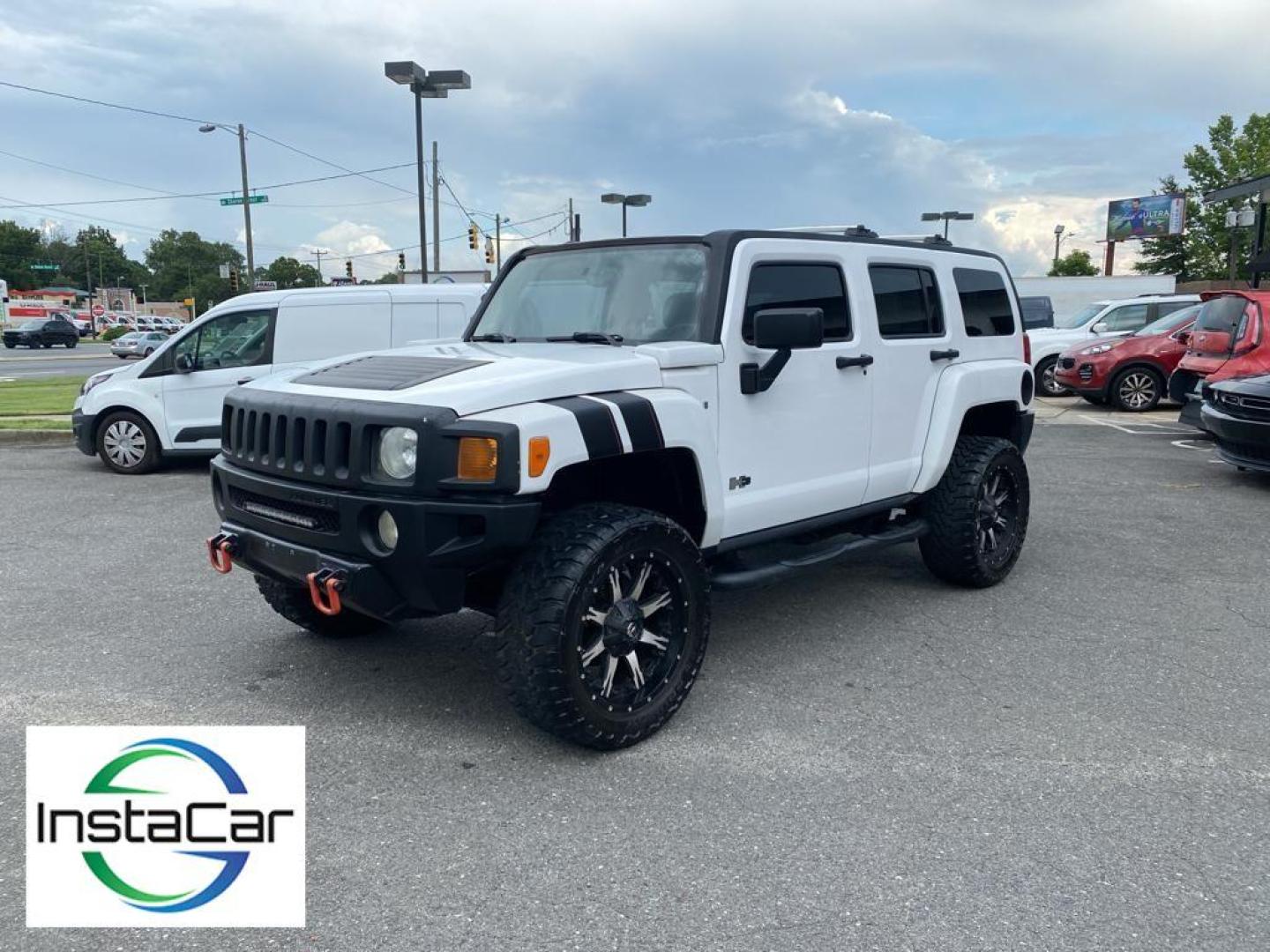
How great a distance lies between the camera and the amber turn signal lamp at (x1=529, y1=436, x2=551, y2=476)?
3287mm

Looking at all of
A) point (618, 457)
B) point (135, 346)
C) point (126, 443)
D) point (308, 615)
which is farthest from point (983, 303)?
point (135, 346)

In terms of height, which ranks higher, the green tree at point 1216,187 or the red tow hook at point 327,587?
the green tree at point 1216,187

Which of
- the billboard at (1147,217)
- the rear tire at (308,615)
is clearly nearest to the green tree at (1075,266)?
the billboard at (1147,217)

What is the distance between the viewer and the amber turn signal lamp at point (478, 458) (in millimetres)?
3238

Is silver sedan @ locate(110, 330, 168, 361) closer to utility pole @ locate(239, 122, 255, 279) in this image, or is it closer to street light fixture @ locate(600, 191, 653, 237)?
utility pole @ locate(239, 122, 255, 279)

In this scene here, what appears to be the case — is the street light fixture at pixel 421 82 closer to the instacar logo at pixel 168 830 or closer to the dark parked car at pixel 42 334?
the instacar logo at pixel 168 830

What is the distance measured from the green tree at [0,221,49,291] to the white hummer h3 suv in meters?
135

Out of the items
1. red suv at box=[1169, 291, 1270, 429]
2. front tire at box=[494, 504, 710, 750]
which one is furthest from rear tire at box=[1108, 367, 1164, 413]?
front tire at box=[494, 504, 710, 750]

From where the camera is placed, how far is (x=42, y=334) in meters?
48.9

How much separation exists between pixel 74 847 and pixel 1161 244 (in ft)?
205

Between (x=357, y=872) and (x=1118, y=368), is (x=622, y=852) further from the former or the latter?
(x=1118, y=368)

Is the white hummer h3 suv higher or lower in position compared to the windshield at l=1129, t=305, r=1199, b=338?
lower

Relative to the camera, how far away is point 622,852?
2.96m

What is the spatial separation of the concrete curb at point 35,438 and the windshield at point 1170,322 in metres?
15.0
